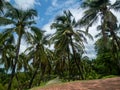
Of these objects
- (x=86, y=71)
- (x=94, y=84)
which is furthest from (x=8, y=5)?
(x=86, y=71)

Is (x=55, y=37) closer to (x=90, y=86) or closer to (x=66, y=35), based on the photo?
(x=66, y=35)

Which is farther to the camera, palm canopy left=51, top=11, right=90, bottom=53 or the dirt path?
palm canopy left=51, top=11, right=90, bottom=53

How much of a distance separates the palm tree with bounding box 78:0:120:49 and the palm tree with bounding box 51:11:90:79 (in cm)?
284

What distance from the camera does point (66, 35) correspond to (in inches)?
1484

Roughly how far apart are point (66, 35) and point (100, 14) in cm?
637

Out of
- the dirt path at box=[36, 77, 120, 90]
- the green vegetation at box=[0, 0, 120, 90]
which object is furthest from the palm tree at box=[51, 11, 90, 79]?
the dirt path at box=[36, 77, 120, 90]

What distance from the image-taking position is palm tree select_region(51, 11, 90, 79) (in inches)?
1464

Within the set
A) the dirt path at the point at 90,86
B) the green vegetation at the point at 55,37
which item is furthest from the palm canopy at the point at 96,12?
the dirt path at the point at 90,86

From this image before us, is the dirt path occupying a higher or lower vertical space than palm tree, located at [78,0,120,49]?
lower

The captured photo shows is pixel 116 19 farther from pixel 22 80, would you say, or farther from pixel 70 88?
pixel 22 80

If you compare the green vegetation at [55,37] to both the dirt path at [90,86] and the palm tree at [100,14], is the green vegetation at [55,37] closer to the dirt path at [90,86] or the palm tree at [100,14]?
the palm tree at [100,14]

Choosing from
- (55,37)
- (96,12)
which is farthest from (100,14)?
(55,37)

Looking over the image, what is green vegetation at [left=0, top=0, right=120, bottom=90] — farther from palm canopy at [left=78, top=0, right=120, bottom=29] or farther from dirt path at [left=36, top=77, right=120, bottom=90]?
dirt path at [left=36, top=77, right=120, bottom=90]

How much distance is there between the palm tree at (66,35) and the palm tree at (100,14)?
284cm
